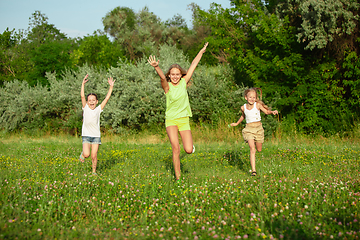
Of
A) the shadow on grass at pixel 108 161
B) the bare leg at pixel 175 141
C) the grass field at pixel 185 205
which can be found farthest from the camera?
the shadow on grass at pixel 108 161

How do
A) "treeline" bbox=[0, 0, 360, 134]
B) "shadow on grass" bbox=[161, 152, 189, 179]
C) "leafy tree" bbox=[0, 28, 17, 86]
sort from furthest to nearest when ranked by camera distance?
1. "leafy tree" bbox=[0, 28, 17, 86]
2. "treeline" bbox=[0, 0, 360, 134]
3. "shadow on grass" bbox=[161, 152, 189, 179]

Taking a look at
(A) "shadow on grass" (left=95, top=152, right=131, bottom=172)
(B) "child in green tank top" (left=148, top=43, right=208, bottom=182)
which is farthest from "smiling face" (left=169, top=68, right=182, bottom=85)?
(A) "shadow on grass" (left=95, top=152, right=131, bottom=172)

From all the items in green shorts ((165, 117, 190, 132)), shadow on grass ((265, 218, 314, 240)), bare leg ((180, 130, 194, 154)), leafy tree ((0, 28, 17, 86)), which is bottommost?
shadow on grass ((265, 218, 314, 240))

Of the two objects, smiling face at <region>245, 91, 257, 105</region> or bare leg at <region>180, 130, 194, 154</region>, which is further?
smiling face at <region>245, 91, 257, 105</region>

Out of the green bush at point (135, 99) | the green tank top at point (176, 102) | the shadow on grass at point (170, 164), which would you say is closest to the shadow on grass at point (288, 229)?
the green tank top at point (176, 102)

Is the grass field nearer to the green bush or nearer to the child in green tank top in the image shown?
the child in green tank top

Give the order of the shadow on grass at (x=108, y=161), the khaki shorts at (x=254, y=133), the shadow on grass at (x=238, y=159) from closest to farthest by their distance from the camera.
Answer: the khaki shorts at (x=254, y=133)
the shadow on grass at (x=238, y=159)
the shadow on grass at (x=108, y=161)

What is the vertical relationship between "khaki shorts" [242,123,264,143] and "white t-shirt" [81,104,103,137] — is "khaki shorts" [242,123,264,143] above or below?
below

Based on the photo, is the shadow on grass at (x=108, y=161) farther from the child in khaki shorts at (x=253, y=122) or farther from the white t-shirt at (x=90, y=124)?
the child in khaki shorts at (x=253, y=122)

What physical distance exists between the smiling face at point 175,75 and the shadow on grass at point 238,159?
2939mm

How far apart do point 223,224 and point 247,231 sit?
1.15 ft

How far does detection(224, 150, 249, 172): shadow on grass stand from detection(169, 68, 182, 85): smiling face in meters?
2.94

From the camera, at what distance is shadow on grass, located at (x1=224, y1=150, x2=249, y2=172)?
7820mm

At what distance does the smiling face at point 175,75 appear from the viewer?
605 centimetres
